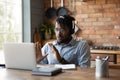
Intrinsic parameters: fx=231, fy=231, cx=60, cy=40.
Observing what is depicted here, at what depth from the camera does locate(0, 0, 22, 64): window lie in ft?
12.5

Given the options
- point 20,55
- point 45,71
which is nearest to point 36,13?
point 20,55

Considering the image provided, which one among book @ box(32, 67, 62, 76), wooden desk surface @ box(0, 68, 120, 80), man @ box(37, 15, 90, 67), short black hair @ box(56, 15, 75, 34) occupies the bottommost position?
wooden desk surface @ box(0, 68, 120, 80)

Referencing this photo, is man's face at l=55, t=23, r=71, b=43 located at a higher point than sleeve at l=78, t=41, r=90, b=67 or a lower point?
higher

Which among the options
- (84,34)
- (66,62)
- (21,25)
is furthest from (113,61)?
(21,25)

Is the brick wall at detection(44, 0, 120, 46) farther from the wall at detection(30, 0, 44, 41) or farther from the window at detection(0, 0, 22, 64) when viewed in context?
the window at detection(0, 0, 22, 64)

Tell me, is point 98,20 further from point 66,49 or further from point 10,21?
point 66,49

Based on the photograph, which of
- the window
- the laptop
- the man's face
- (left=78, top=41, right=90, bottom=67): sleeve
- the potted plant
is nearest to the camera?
the laptop

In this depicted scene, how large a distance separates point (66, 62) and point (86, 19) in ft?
6.36

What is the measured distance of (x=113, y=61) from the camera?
359 cm

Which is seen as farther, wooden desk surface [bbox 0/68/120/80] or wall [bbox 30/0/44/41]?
wall [bbox 30/0/44/41]

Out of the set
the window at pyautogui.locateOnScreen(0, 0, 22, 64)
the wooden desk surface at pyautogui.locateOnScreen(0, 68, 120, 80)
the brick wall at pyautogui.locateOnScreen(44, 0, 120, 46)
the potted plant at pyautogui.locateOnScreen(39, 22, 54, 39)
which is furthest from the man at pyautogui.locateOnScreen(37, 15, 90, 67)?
the potted plant at pyautogui.locateOnScreen(39, 22, 54, 39)

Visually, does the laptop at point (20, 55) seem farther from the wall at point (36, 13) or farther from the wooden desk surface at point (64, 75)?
the wall at point (36, 13)

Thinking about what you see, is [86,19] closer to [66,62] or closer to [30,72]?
[66,62]

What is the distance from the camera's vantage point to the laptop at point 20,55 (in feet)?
6.49
